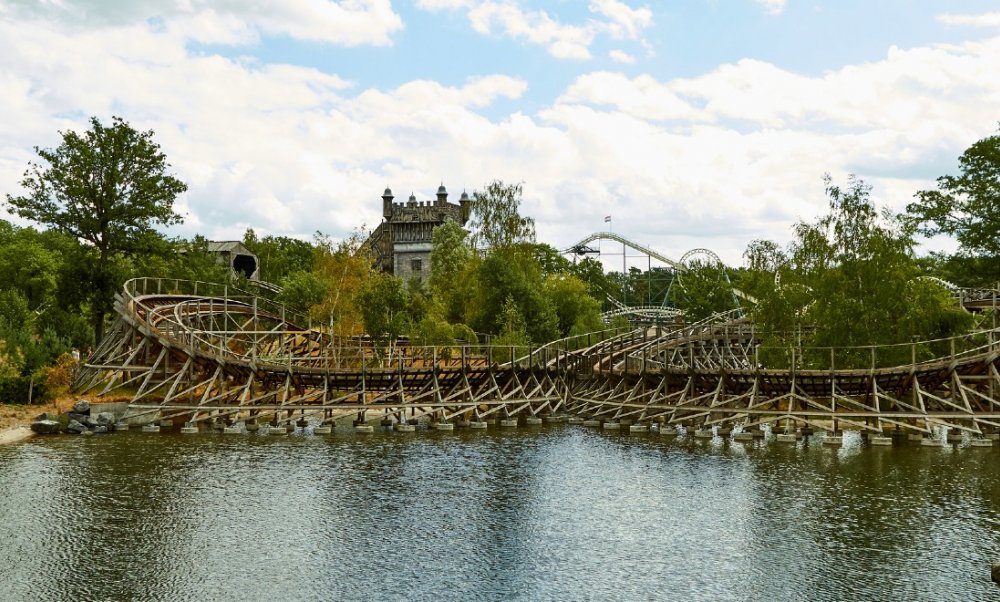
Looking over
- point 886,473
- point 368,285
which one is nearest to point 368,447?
point 886,473

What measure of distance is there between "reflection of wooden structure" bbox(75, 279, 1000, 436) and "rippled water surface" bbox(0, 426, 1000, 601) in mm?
3836

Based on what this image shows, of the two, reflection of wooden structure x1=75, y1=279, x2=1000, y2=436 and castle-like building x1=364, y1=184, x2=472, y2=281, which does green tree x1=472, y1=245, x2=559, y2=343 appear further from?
castle-like building x1=364, y1=184, x2=472, y2=281

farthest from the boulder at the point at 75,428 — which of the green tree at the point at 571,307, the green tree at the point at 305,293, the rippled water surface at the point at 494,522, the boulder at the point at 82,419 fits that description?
the green tree at the point at 571,307

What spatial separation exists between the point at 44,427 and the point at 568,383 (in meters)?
27.7

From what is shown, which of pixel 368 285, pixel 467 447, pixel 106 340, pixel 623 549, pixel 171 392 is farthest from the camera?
pixel 368 285

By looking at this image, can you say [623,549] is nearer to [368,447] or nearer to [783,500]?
[783,500]

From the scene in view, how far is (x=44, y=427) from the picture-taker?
41500 millimetres

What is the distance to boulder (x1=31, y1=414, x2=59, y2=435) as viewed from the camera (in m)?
41.4

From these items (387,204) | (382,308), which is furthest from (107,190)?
(387,204)

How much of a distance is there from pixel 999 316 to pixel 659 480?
3132cm

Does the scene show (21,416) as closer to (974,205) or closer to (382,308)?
(382,308)

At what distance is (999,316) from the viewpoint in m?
52.0

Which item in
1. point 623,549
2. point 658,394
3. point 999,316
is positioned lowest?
point 623,549

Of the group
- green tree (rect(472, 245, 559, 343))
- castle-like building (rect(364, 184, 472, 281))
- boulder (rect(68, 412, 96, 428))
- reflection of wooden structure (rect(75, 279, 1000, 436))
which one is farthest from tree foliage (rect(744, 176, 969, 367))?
castle-like building (rect(364, 184, 472, 281))
